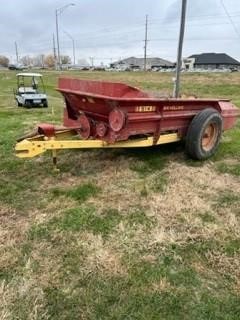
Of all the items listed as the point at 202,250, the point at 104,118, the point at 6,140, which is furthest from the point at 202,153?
the point at 6,140

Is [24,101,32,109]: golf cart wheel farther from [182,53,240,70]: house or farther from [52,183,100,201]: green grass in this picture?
[182,53,240,70]: house

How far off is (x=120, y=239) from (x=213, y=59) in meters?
96.0

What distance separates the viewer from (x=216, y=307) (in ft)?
8.25

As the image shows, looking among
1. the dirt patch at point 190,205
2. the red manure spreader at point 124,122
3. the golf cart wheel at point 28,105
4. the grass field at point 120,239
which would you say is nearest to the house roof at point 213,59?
the golf cart wheel at point 28,105

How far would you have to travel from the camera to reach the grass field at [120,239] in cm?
253

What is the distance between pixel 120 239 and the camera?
329 centimetres

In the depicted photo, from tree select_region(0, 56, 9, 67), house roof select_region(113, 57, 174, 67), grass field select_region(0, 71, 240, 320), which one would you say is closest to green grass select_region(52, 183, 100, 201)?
grass field select_region(0, 71, 240, 320)

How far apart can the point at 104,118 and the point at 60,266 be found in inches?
93.2

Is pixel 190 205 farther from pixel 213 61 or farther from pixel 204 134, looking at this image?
pixel 213 61

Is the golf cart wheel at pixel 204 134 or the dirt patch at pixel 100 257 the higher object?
the golf cart wheel at pixel 204 134

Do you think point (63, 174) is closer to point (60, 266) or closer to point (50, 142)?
point (50, 142)

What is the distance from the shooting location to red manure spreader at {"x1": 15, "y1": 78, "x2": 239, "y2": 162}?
14.5 ft

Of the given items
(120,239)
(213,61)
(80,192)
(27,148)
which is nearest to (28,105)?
(27,148)

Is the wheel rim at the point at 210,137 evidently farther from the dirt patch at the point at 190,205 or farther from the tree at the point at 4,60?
the tree at the point at 4,60
